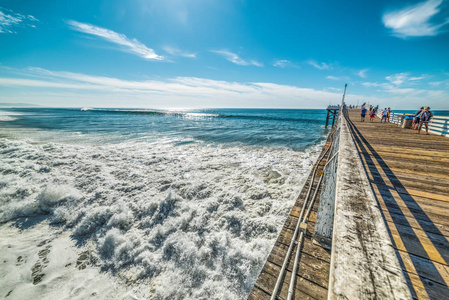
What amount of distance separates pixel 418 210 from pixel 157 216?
5.90 meters

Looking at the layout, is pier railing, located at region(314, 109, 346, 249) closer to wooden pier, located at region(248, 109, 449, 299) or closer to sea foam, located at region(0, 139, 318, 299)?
wooden pier, located at region(248, 109, 449, 299)

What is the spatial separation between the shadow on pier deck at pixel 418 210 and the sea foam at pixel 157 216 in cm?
243

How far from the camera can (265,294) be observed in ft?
7.52

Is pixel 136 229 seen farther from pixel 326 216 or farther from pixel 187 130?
pixel 187 130

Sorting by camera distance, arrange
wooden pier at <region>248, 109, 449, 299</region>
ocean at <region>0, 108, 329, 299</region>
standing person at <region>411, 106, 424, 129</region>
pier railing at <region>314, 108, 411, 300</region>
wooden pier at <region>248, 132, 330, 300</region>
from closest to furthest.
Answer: pier railing at <region>314, 108, 411, 300</region>
wooden pier at <region>248, 109, 449, 299</region>
wooden pier at <region>248, 132, 330, 300</region>
ocean at <region>0, 108, 329, 299</region>
standing person at <region>411, 106, 424, 129</region>

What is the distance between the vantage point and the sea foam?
337 centimetres

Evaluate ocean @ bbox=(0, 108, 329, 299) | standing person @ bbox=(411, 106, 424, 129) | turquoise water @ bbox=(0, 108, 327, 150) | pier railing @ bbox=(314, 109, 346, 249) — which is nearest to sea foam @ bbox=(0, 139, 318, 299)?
ocean @ bbox=(0, 108, 329, 299)

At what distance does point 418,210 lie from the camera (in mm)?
2795

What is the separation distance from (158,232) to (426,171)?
23.7 feet

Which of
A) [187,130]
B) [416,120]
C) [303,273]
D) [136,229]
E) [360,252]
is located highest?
[416,120]

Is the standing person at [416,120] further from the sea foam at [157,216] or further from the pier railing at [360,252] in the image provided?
the pier railing at [360,252]

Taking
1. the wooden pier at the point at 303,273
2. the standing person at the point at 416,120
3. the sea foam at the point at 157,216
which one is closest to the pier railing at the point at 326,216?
the wooden pier at the point at 303,273

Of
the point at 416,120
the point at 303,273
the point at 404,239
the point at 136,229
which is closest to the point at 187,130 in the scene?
the point at 136,229

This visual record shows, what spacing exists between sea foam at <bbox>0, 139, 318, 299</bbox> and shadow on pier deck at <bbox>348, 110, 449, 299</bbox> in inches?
95.7
